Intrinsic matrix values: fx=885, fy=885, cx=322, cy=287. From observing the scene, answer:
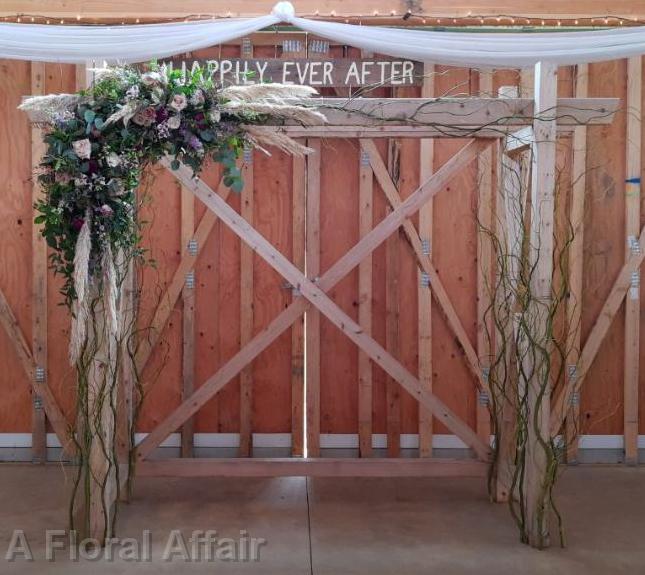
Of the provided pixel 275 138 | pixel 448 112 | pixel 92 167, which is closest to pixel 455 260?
pixel 448 112

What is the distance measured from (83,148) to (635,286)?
3.92m

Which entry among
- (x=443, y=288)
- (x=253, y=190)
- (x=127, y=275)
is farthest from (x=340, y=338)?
(x=127, y=275)

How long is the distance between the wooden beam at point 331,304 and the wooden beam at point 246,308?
0.77 meters

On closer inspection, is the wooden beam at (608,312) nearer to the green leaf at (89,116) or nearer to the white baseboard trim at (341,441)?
the white baseboard trim at (341,441)

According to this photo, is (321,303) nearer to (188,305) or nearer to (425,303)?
(425,303)

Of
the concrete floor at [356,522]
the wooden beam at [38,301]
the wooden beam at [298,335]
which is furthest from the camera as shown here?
the wooden beam at [298,335]

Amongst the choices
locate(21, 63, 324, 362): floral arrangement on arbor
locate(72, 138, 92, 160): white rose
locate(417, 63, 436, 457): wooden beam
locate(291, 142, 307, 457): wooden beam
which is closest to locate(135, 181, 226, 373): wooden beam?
locate(291, 142, 307, 457): wooden beam

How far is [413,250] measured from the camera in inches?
239

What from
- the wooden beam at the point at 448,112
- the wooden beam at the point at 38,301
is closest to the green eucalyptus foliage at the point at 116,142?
the wooden beam at the point at 448,112

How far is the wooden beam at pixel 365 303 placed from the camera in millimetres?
6051

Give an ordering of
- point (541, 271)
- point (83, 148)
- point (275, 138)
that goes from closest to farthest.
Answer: point (83, 148) < point (275, 138) < point (541, 271)

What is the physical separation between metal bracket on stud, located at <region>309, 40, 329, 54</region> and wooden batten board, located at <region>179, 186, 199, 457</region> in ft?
4.21

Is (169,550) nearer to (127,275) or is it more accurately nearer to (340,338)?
(127,275)

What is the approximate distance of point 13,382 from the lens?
612 centimetres
